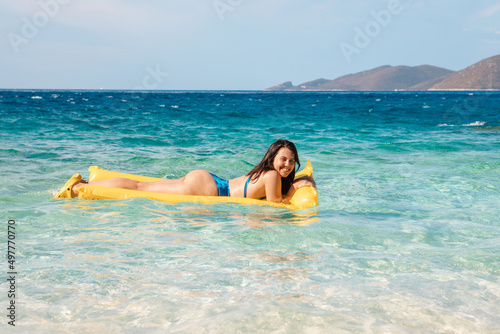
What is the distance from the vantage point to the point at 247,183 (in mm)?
4746

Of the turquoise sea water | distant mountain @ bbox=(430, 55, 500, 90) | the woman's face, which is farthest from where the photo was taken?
distant mountain @ bbox=(430, 55, 500, 90)

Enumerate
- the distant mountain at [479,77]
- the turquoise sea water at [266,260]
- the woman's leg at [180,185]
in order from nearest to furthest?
1. the turquoise sea water at [266,260]
2. the woman's leg at [180,185]
3. the distant mountain at [479,77]

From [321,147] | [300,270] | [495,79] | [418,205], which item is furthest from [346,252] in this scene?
[495,79]

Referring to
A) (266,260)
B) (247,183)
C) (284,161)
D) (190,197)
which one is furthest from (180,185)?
(266,260)

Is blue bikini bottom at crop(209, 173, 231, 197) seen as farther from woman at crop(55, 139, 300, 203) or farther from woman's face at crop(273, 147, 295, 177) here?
woman's face at crop(273, 147, 295, 177)

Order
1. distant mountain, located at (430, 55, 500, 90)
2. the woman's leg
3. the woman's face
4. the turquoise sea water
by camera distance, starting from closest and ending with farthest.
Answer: the turquoise sea water
the woman's face
the woman's leg
distant mountain, located at (430, 55, 500, 90)

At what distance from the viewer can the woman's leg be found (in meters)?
4.79

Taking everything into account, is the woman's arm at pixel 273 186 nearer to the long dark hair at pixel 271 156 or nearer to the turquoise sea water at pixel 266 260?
the long dark hair at pixel 271 156

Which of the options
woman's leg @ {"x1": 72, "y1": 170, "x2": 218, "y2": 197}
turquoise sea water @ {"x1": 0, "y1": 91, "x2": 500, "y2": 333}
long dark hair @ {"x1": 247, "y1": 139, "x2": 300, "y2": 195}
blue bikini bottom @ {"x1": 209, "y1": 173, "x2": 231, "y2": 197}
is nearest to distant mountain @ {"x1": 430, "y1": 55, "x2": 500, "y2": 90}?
turquoise sea water @ {"x1": 0, "y1": 91, "x2": 500, "y2": 333}

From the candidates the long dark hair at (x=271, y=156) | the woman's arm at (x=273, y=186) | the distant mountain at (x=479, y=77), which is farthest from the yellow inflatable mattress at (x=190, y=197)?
the distant mountain at (x=479, y=77)

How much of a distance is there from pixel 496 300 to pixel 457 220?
6.19ft

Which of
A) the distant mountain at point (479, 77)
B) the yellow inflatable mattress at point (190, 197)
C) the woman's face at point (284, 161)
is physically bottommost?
the yellow inflatable mattress at point (190, 197)

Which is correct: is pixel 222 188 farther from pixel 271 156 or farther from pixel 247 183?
pixel 271 156

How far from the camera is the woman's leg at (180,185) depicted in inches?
189
